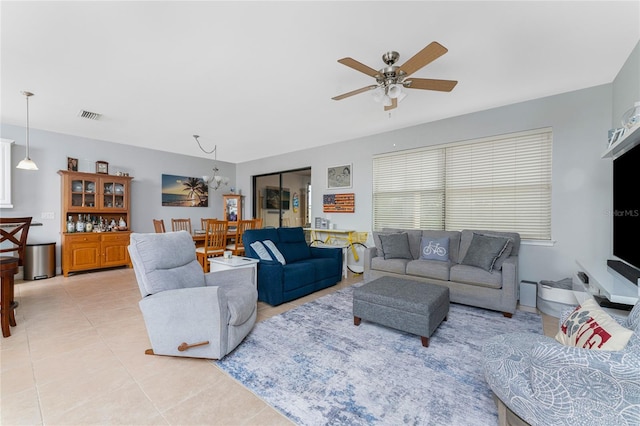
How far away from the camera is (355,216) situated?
5402 millimetres

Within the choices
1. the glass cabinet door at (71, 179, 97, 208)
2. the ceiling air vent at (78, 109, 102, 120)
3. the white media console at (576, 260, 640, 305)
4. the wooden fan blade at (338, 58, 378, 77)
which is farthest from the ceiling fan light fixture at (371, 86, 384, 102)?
the glass cabinet door at (71, 179, 97, 208)

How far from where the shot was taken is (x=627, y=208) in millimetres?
2377

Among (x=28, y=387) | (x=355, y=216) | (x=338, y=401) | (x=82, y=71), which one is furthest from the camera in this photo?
(x=355, y=216)

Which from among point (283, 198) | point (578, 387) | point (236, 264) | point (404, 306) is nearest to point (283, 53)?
point (236, 264)

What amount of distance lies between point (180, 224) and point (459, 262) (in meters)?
5.99

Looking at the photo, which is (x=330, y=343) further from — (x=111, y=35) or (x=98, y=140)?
(x=98, y=140)

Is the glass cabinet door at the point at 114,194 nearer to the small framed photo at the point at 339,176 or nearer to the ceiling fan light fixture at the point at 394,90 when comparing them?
the small framed photo at the point at 339,176

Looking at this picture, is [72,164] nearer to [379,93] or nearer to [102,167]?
[102,167]

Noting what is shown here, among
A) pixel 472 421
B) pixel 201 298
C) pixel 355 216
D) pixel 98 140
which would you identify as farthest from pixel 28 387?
pixel 98 140

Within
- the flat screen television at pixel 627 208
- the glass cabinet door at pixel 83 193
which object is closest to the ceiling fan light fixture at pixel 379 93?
the flat screen television at pixel 627 208

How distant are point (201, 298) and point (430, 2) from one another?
274 centimetres

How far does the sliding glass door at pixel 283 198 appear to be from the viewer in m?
6.49

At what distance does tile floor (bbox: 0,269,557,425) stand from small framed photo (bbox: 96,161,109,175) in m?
3.29

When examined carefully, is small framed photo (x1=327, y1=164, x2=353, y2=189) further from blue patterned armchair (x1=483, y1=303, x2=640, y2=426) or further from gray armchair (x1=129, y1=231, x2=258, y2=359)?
blue patterned armchair (x1=483, y1=303, x2=640, y2=426)
